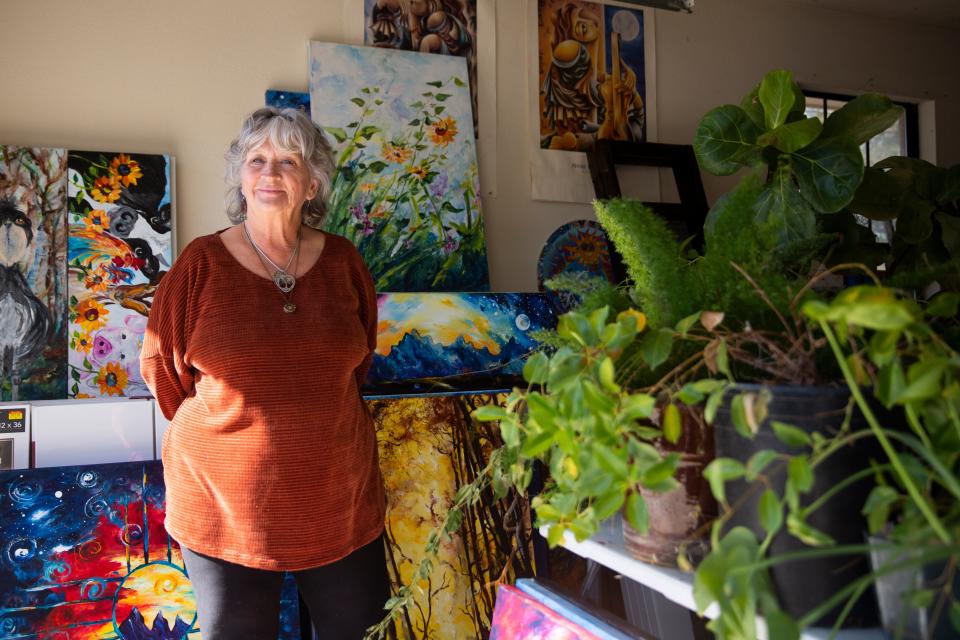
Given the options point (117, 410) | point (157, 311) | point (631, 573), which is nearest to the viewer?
point (631, 573)

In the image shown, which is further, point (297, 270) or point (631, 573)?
point (297, 270)

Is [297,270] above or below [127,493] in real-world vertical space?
above

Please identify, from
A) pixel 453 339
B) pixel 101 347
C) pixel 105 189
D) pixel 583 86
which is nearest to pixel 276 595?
pixel 453 339

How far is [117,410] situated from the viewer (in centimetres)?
224

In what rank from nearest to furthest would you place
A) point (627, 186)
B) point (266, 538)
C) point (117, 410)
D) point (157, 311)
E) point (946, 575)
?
point (946, 575) < point (266, 538) < point (157, 311) < point (117, 410) < point (627, 186)

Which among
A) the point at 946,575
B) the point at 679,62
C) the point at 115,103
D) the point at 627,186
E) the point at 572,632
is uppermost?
the point at 679,62

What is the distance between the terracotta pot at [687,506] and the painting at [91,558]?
1.84m

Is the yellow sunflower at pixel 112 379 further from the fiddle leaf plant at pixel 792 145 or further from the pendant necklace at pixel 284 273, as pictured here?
the fiddle leaf plant at pixel 792 145

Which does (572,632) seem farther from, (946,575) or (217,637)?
(217,637)

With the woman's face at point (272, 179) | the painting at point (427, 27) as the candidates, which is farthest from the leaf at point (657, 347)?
the painting at point (427, 27)

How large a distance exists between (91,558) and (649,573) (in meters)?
1.89

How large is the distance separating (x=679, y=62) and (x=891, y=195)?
1.65m

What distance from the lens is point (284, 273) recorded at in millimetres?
1866

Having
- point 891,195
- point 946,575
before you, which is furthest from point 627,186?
point 946,575
